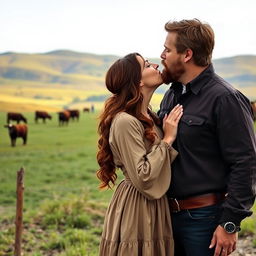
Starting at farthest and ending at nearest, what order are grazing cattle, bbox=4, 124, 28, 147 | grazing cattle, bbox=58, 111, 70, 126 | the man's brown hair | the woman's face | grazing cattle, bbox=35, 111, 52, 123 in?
grazing cattle, bbox=58, 111, 70, 126, grazing cattle, bbox=35, 111, 52, 123, grazing cattle, bbox=4, 124, 28, 147, the woman's face, the man's brown hair

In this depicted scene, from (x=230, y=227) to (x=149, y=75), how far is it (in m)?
0.97

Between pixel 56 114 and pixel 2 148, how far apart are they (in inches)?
332

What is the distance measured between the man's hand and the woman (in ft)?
0.94

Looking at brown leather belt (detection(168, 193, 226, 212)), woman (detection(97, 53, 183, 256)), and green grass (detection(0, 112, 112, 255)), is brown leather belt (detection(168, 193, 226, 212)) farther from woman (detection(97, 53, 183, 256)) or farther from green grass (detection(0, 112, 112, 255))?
green grass (detection(0, 112, 112, 255))

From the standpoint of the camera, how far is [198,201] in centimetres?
298

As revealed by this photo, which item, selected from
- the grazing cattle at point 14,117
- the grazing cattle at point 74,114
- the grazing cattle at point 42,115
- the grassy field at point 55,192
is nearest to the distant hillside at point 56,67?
the grazing cattle at point 74,114

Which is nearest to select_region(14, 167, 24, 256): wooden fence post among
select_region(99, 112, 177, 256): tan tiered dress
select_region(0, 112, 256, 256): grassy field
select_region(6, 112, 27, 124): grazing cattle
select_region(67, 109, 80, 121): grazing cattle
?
select_region(0, 112, 256, 256): grassy field

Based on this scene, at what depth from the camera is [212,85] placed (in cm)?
297

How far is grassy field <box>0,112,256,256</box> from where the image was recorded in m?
6.91

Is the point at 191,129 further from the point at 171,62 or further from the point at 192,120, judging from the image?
the point at 171,62

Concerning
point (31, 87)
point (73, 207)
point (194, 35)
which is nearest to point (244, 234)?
point (73, 207)

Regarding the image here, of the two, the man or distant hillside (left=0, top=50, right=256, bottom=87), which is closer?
the man

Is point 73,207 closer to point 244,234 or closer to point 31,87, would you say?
point 244,234

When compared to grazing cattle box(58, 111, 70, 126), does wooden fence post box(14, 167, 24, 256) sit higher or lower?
higher
